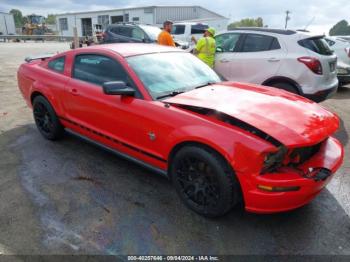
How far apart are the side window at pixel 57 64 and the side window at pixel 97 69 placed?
0.30 m

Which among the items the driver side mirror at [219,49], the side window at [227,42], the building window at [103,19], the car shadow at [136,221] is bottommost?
the car shadow at [136,221]

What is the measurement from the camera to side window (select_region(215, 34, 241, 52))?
6359 mm

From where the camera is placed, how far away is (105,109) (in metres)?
3.39

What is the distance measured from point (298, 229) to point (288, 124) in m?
0.97

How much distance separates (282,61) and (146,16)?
29.6 meters

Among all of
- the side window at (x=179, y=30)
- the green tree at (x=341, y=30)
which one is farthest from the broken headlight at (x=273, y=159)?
the green tree at (x=341, y=30)

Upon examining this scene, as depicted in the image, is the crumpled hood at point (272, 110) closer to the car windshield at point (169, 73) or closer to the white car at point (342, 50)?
the car windshield at point (169, 73)

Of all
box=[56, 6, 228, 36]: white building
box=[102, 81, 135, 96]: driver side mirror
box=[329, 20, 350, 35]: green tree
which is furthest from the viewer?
box=[329, 20, 350, 35]: green tree

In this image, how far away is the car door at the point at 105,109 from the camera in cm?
310

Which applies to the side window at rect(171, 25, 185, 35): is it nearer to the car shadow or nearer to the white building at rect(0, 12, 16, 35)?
the car shadow

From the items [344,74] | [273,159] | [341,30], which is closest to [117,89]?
[273,159]

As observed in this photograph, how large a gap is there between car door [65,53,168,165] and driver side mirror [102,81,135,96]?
79 millimetres

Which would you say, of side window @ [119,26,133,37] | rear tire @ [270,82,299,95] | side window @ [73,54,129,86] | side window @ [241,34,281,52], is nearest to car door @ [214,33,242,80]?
side window @ [241,34,281,52]

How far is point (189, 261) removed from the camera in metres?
2.37
